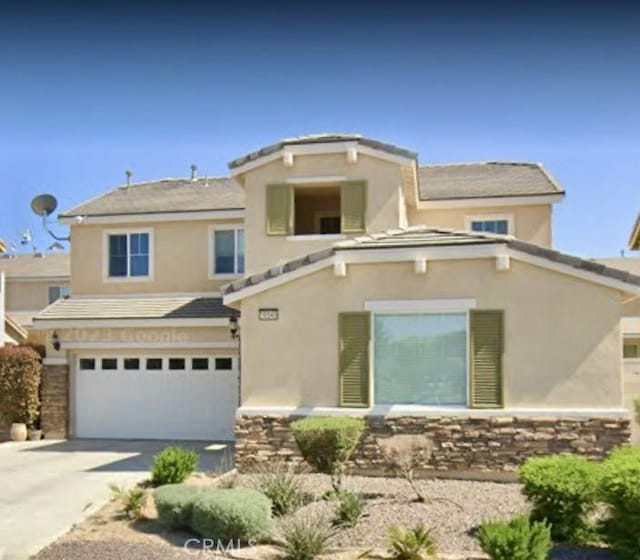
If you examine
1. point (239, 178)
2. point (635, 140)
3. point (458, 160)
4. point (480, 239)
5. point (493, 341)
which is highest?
point (458, 160)

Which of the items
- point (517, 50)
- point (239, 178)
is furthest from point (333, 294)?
point (517, 50)

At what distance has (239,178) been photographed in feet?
64.5

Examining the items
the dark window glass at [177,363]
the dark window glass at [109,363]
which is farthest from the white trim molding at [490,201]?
the dark window glass at [109,363]

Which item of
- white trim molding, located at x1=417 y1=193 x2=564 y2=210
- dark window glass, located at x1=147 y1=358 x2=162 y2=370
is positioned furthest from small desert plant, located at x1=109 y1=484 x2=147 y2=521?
white trim molding, located at x1=417 y1=193 x2=564 y2=210

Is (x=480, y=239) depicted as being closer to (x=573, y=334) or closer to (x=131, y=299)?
(x=573, y=334)

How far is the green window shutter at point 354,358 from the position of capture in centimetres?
1457

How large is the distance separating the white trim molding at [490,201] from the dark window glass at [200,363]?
7.98 metres

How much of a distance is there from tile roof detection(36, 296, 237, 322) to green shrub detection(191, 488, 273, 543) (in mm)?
10356

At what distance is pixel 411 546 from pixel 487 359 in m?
5.78

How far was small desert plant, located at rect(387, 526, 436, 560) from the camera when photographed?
9.09 metres

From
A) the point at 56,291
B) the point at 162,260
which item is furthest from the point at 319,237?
the point at 56,291

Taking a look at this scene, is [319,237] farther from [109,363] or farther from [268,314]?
[109,363]

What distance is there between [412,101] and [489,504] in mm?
7053

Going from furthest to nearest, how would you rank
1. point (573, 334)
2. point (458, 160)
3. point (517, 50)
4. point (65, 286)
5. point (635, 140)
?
point (65, 286) < point (458, 160) < point (573, 334) < point (635, 140) < point (517, 50)
